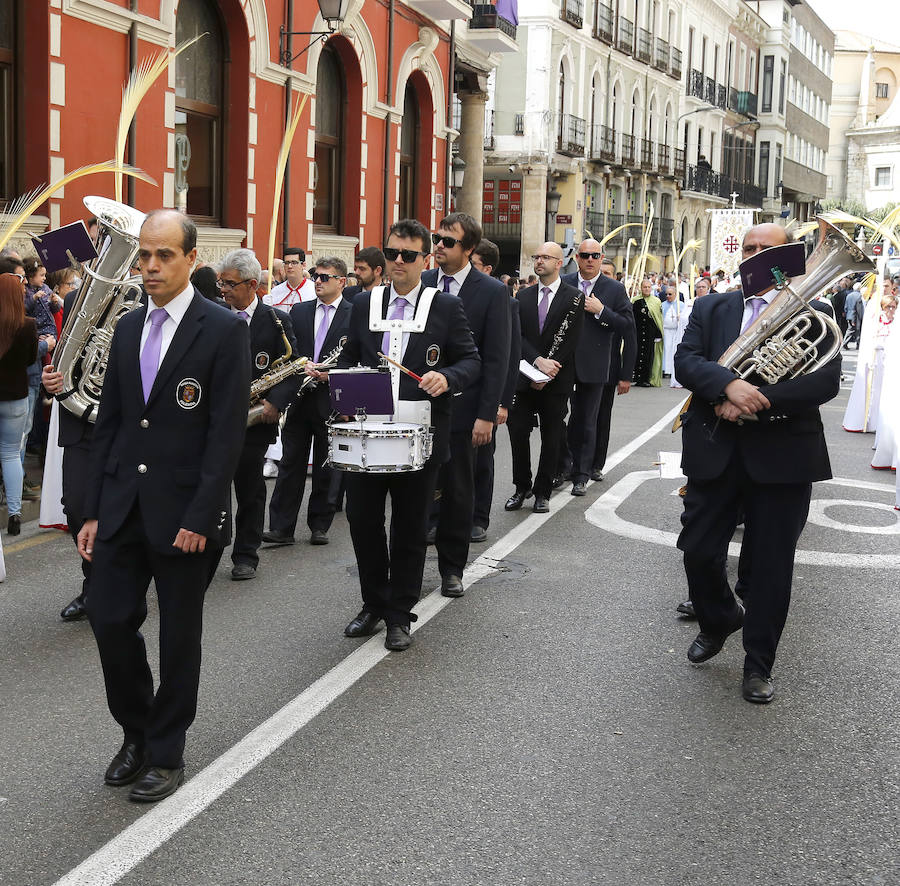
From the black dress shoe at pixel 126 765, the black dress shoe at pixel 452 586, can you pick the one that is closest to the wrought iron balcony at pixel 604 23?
the black dress shoe at pixel 452 586

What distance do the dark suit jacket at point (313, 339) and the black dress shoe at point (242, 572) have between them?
1395mm

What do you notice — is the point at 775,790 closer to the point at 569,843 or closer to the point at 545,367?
the point at 569,843

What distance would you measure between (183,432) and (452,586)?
3247mm

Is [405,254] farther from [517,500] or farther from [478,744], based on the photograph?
[517,500]

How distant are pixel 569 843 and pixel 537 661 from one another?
78.4 inches

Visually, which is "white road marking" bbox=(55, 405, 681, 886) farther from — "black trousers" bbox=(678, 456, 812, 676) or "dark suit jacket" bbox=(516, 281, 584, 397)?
"dark suit jacket" bbox=(516, 281, 584, 397)

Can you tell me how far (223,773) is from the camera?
4641mm

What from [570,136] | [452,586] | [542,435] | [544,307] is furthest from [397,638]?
[570,136]

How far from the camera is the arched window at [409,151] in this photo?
2373cm

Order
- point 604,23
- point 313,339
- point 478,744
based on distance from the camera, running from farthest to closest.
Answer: point 604,23
point 313,339
point 478,744

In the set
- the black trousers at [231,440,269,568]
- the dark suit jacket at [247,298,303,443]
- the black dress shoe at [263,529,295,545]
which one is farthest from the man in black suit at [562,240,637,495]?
the black trousers at [231,440,269,568]

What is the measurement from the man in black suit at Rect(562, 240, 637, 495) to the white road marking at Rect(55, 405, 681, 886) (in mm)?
4165

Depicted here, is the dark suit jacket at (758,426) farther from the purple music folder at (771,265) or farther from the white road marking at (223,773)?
the white road marking at (223,773)

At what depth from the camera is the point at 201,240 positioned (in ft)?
53.9
